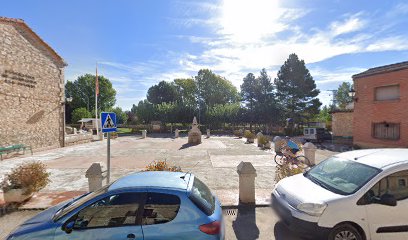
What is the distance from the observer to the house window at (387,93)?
1617 cm

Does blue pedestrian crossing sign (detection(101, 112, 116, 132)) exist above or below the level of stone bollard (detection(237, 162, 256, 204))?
above

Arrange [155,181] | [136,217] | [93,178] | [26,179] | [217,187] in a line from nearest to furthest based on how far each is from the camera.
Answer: [136,217]
[155,181]
[93,178]
[26,179]
[217,187]

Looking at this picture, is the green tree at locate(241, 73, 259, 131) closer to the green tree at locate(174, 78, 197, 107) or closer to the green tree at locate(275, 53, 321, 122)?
the green tree at locate(275, 53, 321, 122)

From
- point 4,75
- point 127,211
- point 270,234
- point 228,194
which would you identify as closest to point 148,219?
point 127,211

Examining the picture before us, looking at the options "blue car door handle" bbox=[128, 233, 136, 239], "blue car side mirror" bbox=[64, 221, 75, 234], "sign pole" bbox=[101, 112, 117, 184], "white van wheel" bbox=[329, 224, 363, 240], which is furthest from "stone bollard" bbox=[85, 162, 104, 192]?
"white van wheel" bbox=[329, 224, 363, 240]

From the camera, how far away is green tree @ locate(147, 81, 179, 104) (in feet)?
206

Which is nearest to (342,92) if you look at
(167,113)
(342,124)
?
(342,124)

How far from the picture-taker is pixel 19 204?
6.41 m

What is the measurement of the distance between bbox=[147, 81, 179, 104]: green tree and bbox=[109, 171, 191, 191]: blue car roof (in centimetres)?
5953

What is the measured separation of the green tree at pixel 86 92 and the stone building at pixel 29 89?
130 feet

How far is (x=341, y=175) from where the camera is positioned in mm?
4840

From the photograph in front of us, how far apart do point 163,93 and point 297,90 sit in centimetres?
3604

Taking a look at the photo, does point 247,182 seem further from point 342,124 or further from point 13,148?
point 342,124

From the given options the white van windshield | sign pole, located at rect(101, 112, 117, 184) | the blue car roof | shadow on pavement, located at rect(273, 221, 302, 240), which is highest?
sign pole, located at rect(101, 112, 117, 184)
